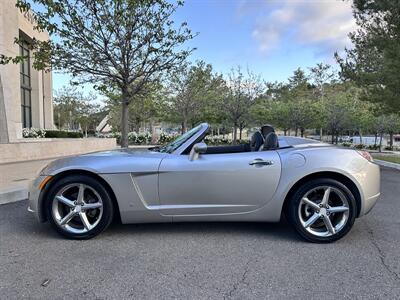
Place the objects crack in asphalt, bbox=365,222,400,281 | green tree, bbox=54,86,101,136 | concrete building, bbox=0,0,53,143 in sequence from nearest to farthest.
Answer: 1. crack in asphalt, bbox=365,222,400,281
2. concrete building, bbox=0,0,53,143
3. green tree, bbox=54,86,101,136

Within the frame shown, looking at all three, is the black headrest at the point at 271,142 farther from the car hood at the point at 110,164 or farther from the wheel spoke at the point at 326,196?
the car hood at the point at 110,164

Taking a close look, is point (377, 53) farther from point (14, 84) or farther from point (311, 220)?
point (14, 84)

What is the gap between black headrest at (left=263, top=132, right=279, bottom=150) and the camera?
422cm

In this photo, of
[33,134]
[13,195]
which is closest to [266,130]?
[13,195]

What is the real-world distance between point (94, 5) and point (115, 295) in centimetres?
802

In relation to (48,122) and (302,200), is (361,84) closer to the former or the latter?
(302,200)

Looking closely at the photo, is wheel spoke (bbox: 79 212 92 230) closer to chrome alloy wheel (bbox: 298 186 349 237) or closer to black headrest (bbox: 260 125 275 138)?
chrome alloy wheel (bbox: 298 186 349 237)

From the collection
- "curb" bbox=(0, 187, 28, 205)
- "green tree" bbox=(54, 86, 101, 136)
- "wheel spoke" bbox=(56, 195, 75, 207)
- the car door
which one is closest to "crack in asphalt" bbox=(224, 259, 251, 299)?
the car door

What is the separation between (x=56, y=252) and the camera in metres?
3.57

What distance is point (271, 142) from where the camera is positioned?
14.0ft

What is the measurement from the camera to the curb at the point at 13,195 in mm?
5934

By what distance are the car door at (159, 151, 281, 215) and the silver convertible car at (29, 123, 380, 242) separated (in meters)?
0.01

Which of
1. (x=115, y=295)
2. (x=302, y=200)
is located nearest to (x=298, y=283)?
(x=302, y=200)

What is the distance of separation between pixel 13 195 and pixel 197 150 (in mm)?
3931
